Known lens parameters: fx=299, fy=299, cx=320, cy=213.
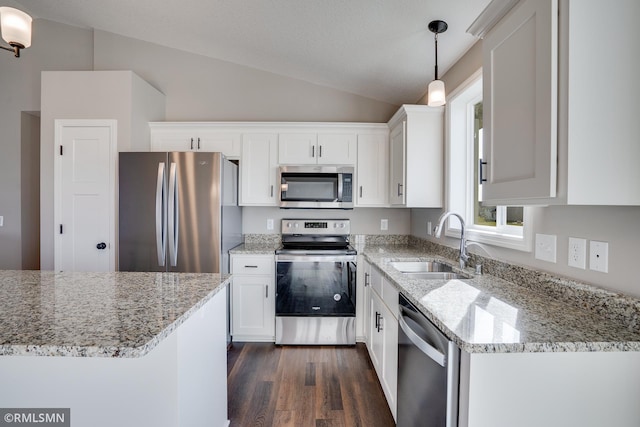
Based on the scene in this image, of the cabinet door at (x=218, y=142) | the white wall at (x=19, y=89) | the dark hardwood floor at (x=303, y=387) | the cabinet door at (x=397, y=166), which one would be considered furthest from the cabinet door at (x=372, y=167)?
the white wall at (x=19, y=89)

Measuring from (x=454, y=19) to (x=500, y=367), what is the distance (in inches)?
72.9

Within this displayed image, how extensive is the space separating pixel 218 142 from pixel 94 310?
7.24 feet

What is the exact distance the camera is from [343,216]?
327 centimetres

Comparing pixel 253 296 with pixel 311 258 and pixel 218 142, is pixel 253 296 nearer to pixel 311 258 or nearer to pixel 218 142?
pixel 311 258

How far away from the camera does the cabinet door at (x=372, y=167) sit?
9.78ft

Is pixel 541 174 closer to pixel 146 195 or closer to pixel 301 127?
pixel 301 127

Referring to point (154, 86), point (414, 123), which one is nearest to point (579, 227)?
point (414, 123)

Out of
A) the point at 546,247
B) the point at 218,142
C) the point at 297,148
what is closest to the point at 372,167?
the point at 297,148

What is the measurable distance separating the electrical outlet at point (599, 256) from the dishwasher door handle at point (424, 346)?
690 millimetres

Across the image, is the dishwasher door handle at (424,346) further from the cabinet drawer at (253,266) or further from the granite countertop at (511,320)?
the cabinet drawer at (253,266)

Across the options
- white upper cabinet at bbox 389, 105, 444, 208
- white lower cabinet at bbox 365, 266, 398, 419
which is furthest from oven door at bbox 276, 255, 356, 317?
white upper cabinet at bbox 389, 105, 444, 208

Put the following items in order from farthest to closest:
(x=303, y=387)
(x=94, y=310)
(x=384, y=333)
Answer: (x=303, y=387)
(x=384, y=333)
(x=94, y=310)

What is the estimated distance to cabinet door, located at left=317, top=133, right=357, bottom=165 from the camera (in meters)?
2.97

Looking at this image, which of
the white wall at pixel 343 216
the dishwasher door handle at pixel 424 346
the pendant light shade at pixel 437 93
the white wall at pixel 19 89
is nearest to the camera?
the dishwasher door handle at pixel 424 346
